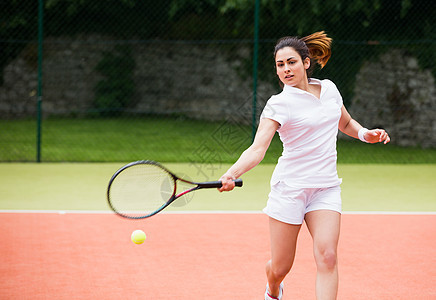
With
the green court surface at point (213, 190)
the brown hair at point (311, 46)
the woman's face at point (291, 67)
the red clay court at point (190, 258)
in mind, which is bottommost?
the green court surface at point (213, 190)

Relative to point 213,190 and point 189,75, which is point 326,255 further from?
point 189,75

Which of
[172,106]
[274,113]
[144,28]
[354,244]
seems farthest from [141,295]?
[144,28]

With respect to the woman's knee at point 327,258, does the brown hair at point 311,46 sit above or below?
above

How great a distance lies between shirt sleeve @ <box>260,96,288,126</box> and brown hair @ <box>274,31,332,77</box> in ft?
1.03

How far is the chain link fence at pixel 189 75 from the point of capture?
11430mm

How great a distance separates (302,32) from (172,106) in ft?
15.1

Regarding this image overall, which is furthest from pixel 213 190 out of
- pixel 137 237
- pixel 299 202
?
pixel 299 202

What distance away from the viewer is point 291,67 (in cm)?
336

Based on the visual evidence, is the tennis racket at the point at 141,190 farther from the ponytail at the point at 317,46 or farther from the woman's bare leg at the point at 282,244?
the ponytail at the point at 317,46

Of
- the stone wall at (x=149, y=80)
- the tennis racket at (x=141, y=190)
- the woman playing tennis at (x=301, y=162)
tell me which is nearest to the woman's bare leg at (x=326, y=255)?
the woman playing tennis at (x=301, y=162)

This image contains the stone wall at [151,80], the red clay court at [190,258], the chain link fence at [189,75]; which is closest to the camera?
the red clay court at [190,258]

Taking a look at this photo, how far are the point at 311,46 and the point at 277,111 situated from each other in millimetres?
526

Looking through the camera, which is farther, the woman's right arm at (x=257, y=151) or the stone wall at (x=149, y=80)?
the stone wall at (x=149, y=80)

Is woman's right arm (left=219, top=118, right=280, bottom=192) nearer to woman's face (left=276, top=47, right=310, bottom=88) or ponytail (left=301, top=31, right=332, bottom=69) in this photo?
woman's face (left=276, top=47, right=310, bottom=88)
